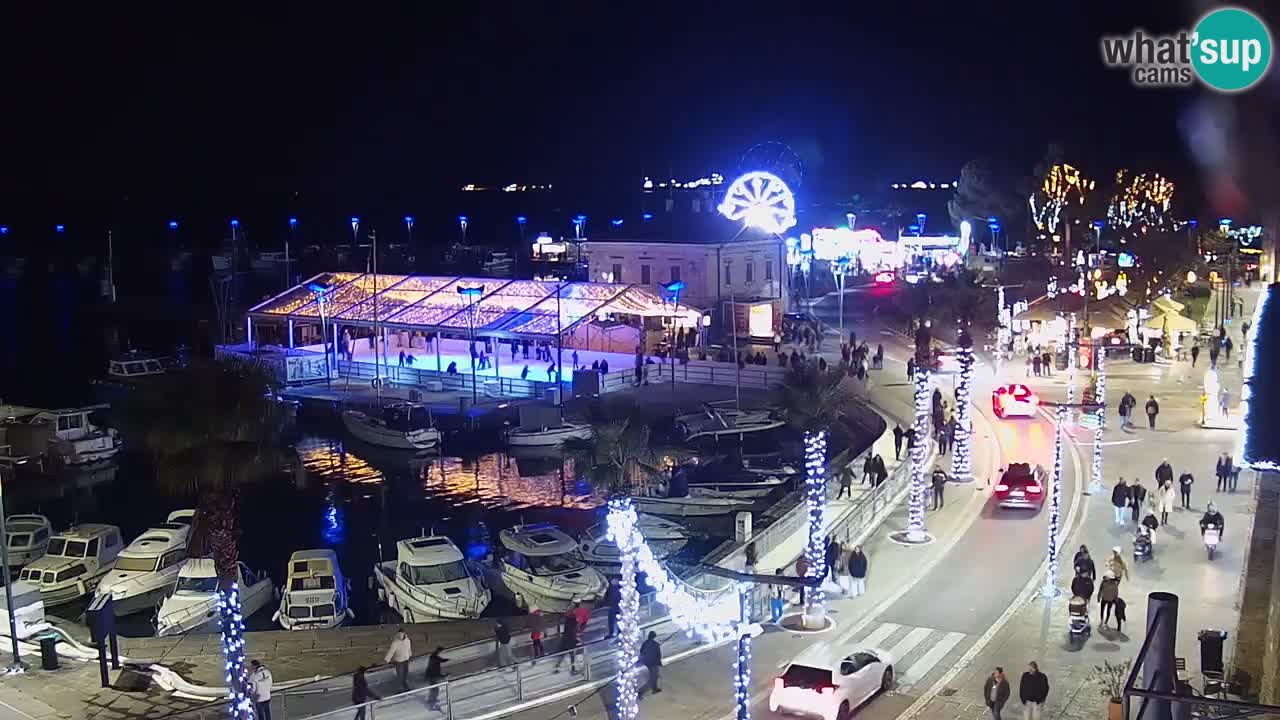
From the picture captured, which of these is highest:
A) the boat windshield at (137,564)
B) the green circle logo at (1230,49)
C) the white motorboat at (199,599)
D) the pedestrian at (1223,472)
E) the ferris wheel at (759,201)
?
the ferris wheel at (759,201)

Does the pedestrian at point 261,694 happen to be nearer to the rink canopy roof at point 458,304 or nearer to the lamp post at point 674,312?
the rink canopy roof at point 458,304

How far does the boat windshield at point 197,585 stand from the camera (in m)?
28.2

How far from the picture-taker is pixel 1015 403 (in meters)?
40.5

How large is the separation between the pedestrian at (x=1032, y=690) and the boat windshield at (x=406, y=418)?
35.0 m

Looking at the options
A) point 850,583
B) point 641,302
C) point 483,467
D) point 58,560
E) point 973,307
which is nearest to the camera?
point 850,583

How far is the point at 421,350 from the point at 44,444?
72.5 feet

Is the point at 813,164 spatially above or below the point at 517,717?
above

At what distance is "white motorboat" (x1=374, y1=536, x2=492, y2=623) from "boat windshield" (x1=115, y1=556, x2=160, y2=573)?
18.9ft

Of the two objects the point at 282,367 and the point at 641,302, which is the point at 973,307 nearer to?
the point at 641,302

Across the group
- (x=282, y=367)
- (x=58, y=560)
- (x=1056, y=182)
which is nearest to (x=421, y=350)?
(x=282, y=367)

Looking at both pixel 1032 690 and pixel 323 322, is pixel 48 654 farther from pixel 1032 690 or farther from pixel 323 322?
pixel 323 322

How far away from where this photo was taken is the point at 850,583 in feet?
76.4

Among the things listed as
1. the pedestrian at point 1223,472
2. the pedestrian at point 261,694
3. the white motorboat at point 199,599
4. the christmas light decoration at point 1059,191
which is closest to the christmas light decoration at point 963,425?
the pedestrian at point 1223,472

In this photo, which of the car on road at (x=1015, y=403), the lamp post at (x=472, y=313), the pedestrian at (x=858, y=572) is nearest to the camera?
the pedestrian at (x=858, y=572)
